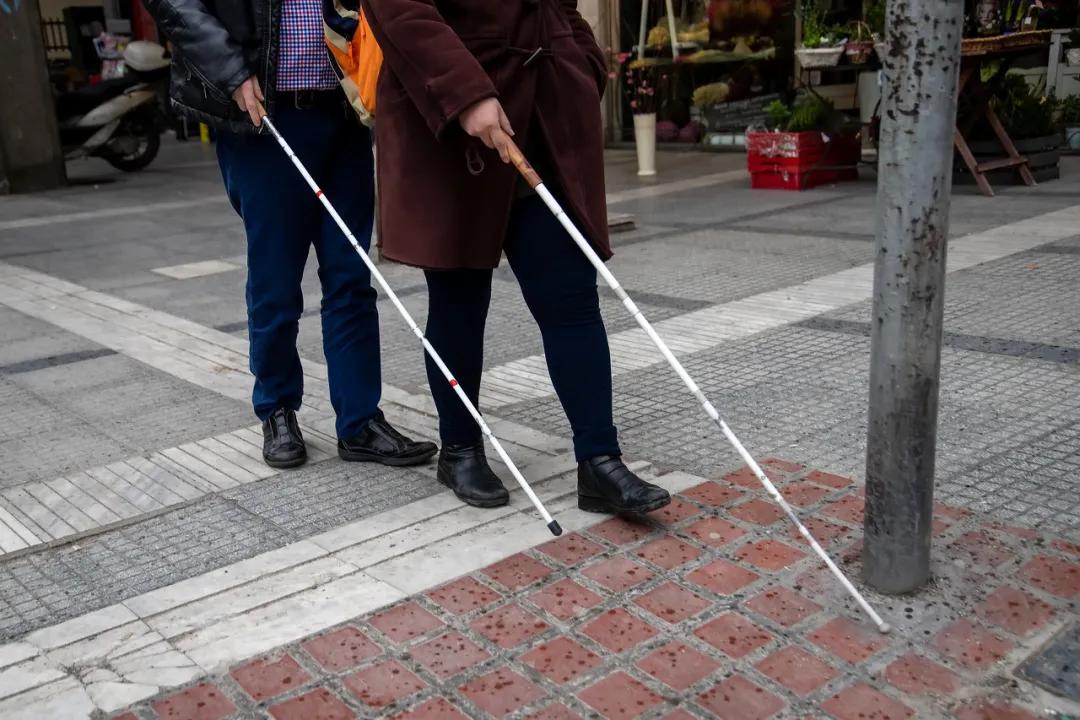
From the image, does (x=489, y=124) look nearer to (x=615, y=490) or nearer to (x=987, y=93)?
(x=615, y=490)

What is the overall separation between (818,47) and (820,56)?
20 cm

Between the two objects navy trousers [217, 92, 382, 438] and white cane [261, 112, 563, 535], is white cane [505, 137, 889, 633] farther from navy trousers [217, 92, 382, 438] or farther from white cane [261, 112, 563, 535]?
navy trousers [217, 92, 382, 438]

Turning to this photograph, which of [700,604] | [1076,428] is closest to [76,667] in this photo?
[700,604]

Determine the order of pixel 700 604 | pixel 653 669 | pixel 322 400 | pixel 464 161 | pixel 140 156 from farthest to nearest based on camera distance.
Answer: pixel 140 156, pixel 322 400, pixel 464 161, pixel 700 604, pixel 653 669

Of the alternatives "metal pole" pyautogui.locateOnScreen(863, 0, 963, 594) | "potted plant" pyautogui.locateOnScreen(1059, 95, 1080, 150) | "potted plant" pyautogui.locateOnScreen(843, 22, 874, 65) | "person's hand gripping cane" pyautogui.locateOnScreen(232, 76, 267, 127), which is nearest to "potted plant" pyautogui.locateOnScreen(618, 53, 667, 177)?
"potted plant" pyautogui.locateOnScreen(843, 22, 874, 65)

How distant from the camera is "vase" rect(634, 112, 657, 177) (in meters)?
11.5

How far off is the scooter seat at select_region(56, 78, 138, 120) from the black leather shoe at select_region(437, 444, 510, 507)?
39.8 feet

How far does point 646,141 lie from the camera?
11.7 meters

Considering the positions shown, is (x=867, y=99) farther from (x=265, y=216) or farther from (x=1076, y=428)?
(x=265, y=216)

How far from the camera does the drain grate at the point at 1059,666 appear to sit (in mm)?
2275

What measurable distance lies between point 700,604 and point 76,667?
4.67 feet

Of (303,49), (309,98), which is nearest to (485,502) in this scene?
(309,98)

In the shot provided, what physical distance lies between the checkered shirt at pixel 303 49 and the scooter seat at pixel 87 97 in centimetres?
1154

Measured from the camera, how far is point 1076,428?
3695mm
